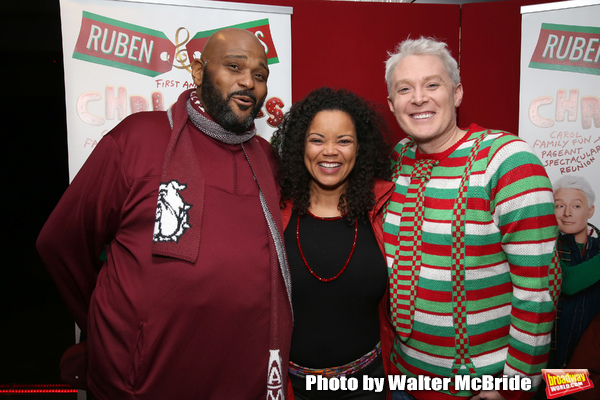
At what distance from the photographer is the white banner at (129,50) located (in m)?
2.00

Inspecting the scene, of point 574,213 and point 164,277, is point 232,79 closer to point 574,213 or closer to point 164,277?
point 164,277

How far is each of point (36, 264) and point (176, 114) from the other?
3329 millimetres

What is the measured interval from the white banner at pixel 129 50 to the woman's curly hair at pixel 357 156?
670mm

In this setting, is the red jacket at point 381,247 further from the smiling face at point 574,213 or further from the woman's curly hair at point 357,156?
the smiling face at point 574,213

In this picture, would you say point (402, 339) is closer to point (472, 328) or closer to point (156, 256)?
point (472, 328)

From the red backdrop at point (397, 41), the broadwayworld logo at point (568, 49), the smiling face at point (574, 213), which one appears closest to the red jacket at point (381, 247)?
the red backdrop at point (397, 41)

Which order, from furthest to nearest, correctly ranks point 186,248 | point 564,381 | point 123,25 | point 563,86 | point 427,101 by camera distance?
1. point 563,86
2. point 123,25
3. point 564,381
4. point 427,101
5. point 186,248

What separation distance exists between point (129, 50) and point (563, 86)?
8.07ft

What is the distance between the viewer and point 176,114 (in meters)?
1.52

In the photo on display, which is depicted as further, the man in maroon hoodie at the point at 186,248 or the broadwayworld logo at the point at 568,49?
the broadwayworld logo at the point at 568,49

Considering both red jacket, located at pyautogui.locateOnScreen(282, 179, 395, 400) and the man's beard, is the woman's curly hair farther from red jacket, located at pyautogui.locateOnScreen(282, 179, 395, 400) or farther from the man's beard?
the man's beard

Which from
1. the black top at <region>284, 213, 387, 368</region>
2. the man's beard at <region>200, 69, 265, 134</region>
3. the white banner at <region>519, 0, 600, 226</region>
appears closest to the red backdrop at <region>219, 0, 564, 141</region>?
the white banner at <region>519, 0, 600, 226</region>

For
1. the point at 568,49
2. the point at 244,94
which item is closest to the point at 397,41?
the point at 568,49

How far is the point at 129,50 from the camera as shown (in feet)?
6.75
